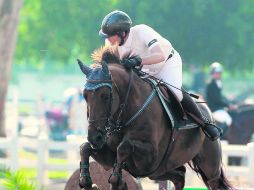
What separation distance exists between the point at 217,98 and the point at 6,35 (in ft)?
15.7

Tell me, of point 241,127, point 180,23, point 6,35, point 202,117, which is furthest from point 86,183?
point 180,23

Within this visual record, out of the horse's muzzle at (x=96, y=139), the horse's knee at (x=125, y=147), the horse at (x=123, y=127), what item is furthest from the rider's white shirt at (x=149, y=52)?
the horse's muzzle at (x=96, y=139)

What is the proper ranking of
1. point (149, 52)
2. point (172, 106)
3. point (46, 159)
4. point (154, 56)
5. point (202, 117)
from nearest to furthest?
point (154, 56)
point (149, 52)
point (172, 106)
point (202, 117)
point (46, 159)

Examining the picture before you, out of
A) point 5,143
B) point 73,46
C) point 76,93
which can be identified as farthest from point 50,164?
point 73,46

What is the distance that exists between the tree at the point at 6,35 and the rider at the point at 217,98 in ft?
14.5

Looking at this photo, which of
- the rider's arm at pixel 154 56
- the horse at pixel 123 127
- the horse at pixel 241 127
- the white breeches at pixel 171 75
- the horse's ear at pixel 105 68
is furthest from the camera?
the horse at pixel 241 127

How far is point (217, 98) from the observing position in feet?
65.1

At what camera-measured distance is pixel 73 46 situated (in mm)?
43375

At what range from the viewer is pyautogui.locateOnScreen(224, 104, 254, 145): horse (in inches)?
814

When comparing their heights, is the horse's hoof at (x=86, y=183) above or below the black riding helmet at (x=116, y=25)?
below

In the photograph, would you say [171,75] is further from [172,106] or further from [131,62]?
[131,62]

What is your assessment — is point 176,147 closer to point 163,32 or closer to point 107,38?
point 107,38

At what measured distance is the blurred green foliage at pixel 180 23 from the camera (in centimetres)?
3981

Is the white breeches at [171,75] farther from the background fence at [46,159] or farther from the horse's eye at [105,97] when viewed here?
the background fence at [46,159]
